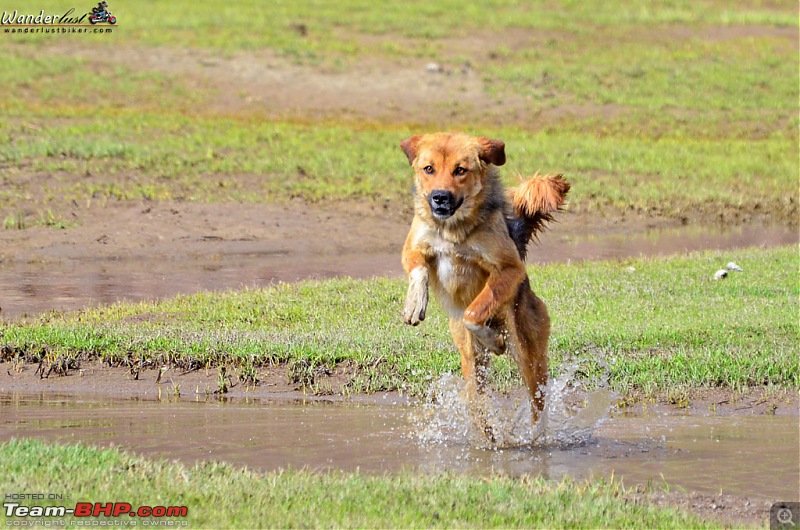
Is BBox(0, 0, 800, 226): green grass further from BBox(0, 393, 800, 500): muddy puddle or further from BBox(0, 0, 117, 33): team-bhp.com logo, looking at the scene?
BBox(0, 393, 800, 500): muddy puddle

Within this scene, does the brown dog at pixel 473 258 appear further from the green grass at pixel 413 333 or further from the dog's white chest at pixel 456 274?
the green grass at pixel 413 333

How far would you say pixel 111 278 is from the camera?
1285cm

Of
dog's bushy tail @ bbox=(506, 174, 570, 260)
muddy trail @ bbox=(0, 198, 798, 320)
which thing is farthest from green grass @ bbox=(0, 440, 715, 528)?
muddy trail @ bbox=(0, 198, 798, 320)

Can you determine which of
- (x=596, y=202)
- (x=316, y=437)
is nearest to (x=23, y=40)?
(x=596, y=202)

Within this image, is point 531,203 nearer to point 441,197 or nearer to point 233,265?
point 441,197

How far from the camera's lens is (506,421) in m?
7.30

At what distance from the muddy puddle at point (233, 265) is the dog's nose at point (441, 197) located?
550cm

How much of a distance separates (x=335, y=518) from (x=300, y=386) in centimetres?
340

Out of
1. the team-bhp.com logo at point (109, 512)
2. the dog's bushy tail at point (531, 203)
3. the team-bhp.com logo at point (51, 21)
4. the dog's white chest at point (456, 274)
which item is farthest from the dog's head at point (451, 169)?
the team-bhp.com logo at point (51, 21)

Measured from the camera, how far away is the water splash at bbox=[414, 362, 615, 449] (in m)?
7.16

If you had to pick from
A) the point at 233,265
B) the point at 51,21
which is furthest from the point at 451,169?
the point at 51,21

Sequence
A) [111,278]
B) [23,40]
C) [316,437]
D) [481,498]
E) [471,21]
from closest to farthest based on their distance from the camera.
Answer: [481,498] < [316,437] < [111,278] < [23,40] < [471,21]

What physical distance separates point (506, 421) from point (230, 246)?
797cm

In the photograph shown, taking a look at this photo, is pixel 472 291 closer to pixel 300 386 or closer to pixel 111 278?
pixel 300 386
